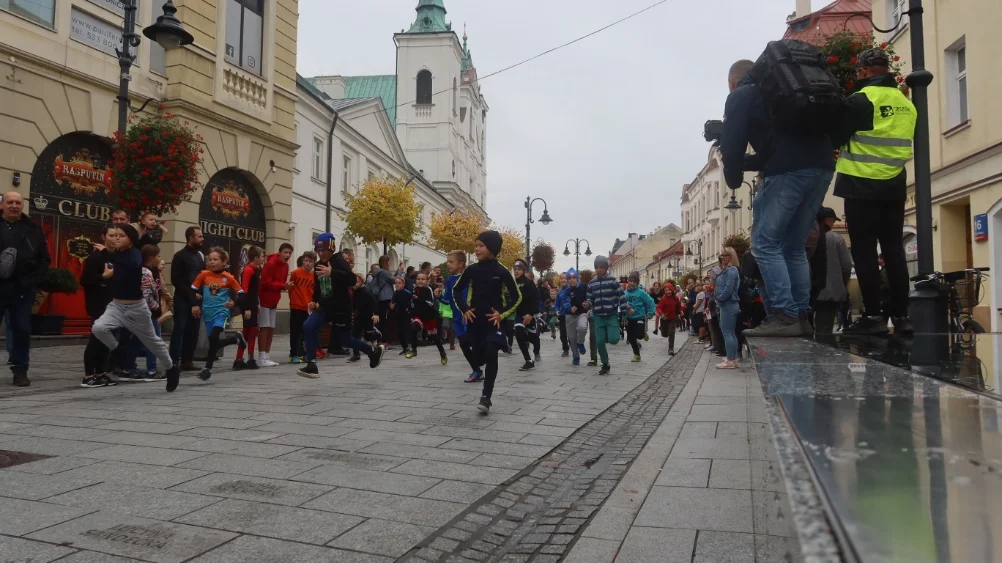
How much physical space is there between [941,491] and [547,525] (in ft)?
6.71

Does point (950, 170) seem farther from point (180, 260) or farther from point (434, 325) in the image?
point (180, 260)

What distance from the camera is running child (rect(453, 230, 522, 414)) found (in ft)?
21.8

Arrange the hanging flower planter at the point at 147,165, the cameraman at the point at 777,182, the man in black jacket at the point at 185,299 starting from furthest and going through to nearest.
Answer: the hanging flower planter at the point at 147,165
the man in black jacket at the point at 185,299
the cameraman at the point at 777,182

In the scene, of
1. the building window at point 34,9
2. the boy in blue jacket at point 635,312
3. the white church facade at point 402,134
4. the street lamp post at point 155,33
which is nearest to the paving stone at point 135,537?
the street lamp post at point 155,33

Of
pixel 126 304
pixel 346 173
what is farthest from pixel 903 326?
pixel 346 173

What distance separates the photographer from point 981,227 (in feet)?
47.5

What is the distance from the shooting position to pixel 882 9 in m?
20.3

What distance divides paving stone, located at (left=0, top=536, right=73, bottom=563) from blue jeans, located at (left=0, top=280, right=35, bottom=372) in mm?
5451

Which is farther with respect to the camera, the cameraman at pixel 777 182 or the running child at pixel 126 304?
the running child at pixel 126 304

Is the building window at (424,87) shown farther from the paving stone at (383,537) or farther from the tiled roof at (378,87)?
the paving stone at (383,537)

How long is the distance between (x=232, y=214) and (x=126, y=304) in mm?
12680

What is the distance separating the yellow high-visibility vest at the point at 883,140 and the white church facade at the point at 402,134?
2358cm

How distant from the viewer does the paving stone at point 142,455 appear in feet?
13.1

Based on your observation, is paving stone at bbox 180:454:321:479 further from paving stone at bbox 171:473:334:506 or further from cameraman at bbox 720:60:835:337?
cameraman at bbox 720:60:835:337
